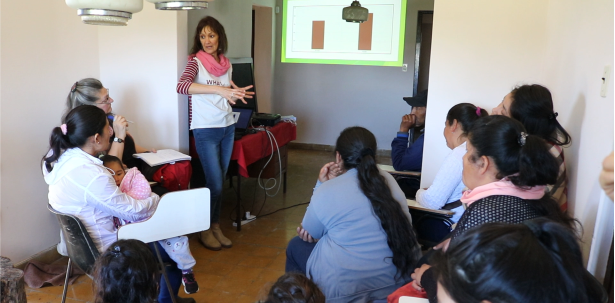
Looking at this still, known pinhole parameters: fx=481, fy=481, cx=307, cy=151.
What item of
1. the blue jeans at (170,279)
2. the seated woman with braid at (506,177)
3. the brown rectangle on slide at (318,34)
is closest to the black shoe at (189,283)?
Result: the blue jeans at (170,279)

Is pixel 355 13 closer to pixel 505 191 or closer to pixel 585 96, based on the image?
pixel 585 96

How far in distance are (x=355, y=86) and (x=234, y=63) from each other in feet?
7.65

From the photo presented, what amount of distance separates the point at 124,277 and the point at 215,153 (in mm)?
1764

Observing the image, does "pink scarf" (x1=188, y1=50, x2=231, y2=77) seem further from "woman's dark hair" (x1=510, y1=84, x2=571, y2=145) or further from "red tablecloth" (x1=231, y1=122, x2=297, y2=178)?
"woman's dark hair" (x1=510, y1=84, x2=571, y2=145)

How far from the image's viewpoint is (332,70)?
6.34 m

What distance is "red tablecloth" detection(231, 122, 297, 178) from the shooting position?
3.48 metres

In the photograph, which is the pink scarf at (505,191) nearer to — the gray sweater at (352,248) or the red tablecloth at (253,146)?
the gray sweater at (352,248)

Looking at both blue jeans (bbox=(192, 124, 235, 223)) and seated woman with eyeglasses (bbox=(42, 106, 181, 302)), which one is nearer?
seated woman with eyeglasses (bbox=(42, 106, 181, 302))

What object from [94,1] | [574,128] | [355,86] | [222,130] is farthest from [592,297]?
[355,86]

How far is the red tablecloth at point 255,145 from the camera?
3.48 m

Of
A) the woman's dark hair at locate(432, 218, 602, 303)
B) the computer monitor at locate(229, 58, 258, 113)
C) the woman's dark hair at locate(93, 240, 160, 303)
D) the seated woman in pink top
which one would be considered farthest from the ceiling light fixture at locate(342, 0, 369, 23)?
the woman's dark hair at locate(432, 218, 602, 303)

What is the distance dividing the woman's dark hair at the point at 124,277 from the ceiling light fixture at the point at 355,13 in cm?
300

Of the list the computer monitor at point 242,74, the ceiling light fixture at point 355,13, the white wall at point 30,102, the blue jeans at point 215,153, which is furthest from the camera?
the computer monitor at point 242,74

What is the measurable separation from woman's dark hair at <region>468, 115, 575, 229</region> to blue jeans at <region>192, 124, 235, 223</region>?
199 centimetres
